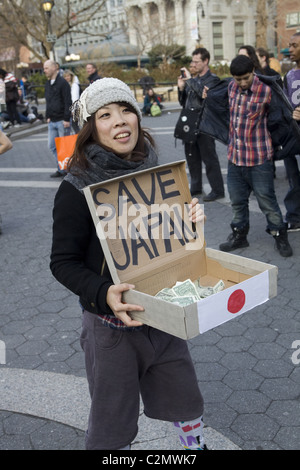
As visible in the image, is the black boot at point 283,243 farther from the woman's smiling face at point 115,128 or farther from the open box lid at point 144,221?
the woman's smiling face at point 115,128

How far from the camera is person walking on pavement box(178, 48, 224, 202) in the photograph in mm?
6902

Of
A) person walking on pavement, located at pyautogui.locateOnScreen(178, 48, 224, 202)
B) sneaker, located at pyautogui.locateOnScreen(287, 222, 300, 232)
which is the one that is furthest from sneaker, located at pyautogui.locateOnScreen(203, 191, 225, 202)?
sneaker, located at pyautogui.locateOnScreen(287, 222, 300, 232)

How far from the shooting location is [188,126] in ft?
24.0

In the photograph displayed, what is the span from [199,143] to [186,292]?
18.6 feet

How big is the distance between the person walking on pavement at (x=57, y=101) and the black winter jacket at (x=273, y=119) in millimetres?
4136

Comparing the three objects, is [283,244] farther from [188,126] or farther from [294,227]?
[188,126]

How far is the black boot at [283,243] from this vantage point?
17.4 ft

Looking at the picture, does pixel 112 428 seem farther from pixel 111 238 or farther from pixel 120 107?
pixel 120 107

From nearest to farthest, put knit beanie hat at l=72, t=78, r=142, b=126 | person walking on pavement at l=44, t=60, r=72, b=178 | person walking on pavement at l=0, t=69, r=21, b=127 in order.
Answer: knit beanie hat at l=72, t=78, r=142, b=126, person walking on pavement at l=44, t=60, r=72, b=178, person walking on pavement at l=0, t=69, r=21, b=127

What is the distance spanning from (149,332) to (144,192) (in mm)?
562

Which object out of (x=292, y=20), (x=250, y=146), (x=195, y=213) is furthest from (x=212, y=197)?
(x=292, y=20)

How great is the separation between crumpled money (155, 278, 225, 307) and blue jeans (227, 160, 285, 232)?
3.26 m

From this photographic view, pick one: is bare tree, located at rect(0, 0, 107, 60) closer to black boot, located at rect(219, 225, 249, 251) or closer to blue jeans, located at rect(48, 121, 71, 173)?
blue jeans, located at rect(48, 121, 71, 173)
